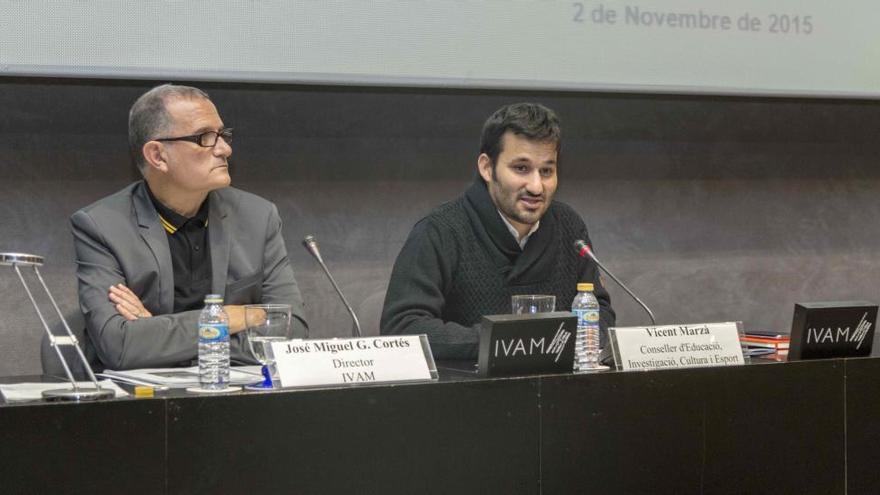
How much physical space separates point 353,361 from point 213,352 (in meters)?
0.23

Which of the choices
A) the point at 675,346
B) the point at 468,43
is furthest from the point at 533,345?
the point at 468,43

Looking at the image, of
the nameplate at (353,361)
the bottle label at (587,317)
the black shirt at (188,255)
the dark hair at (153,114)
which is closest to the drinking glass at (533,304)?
the bottle label at (587,317)

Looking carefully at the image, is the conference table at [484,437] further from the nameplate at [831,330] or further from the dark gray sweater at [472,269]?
the dark gray sweater at [472,269]

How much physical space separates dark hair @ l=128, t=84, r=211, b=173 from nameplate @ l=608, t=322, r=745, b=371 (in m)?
1.35

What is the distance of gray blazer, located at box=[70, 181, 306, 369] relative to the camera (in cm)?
255

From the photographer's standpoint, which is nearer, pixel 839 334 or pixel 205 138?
pixel 839 334

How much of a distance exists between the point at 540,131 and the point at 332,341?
1270mm

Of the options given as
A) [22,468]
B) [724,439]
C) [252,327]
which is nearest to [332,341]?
[252,327]

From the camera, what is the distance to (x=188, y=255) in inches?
115

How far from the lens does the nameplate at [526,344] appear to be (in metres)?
2.00

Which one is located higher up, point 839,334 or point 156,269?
point 156,269

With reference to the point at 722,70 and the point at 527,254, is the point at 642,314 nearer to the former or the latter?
the point at 722,70

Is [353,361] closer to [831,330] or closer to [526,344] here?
[526,344]

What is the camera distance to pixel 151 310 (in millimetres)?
2791
